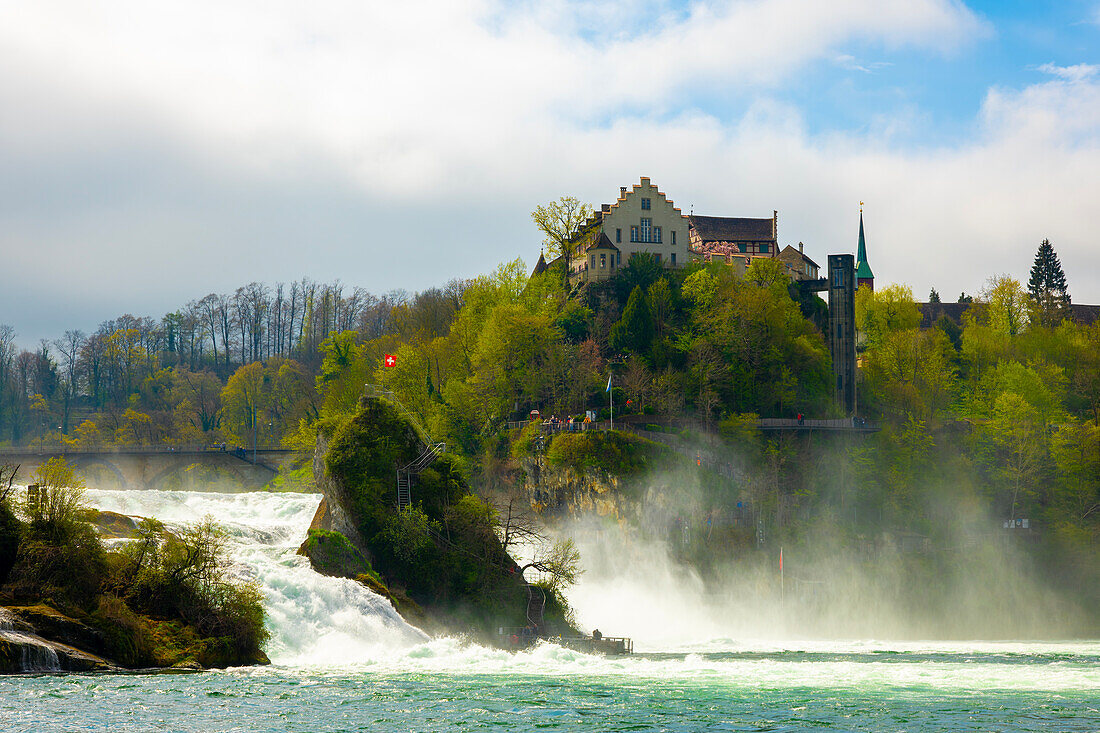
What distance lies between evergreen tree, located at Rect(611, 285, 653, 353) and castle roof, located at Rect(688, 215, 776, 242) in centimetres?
3032

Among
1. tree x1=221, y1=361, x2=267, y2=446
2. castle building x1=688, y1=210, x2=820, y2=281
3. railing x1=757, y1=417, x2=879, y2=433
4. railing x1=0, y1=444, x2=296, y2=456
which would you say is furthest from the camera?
tree x1=221, y1=361, x2=267, y2=446

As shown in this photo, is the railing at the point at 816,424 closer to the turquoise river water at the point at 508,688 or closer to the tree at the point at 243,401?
the turquoise river water at the point at 508,688

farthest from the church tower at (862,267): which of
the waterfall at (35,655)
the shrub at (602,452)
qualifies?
the waterfall at (35,655)

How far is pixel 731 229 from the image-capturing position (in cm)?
13088

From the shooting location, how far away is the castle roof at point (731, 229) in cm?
12912

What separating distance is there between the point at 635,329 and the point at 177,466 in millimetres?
51217

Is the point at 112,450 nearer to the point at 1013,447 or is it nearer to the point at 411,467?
the point at 411,467

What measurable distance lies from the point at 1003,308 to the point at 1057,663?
70.7 m

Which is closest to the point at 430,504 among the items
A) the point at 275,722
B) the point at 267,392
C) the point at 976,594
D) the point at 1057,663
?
the point at 275,722

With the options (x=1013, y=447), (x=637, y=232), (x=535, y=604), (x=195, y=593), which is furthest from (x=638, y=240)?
(x=195, y=593)

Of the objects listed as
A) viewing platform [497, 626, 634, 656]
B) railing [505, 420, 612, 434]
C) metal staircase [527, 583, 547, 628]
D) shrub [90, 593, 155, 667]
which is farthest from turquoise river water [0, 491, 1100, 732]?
railing [505, 420, 612, 434]

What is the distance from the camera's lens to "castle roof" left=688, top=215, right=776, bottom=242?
12912cm

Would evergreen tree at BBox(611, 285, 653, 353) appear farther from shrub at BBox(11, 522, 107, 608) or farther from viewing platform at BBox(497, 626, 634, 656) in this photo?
shrub at BBox(11, 522, 107, 608)

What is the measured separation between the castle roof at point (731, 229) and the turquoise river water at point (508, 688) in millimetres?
69617
